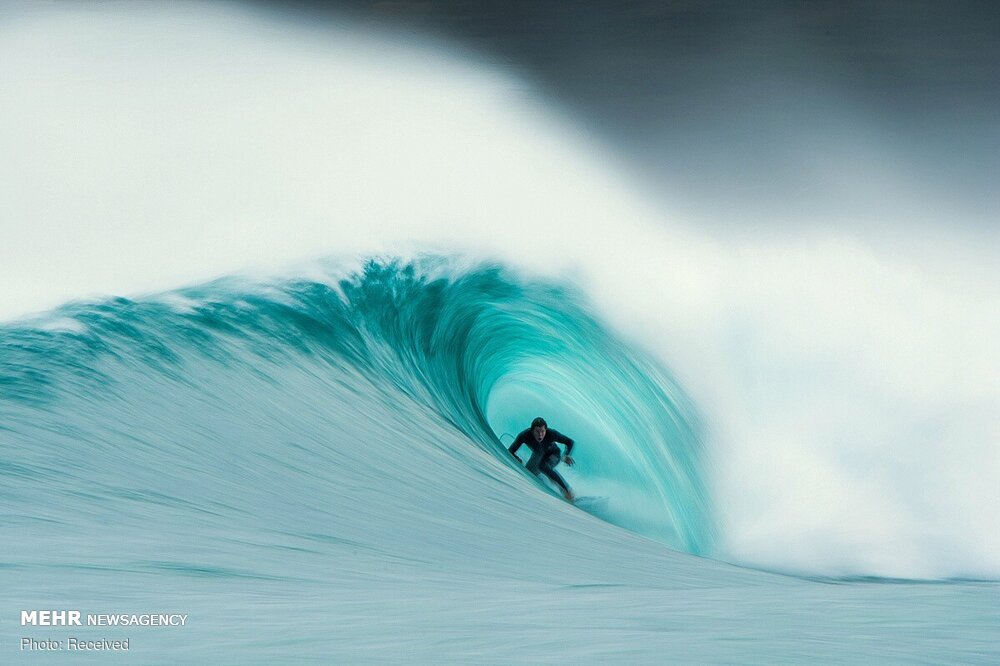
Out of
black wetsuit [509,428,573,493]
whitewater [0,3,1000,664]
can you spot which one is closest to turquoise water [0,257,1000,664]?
whitewater [0,3,1000,664]

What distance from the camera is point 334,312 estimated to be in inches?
221

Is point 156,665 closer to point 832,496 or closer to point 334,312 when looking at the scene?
point 334,312

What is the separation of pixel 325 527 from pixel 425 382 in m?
2.62

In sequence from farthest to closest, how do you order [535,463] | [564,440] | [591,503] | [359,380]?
[591,503] → [535,463] → [564,440] → [359,380]

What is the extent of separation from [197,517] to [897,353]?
21.5 feet

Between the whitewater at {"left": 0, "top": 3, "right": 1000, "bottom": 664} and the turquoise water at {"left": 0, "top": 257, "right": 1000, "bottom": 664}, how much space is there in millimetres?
16

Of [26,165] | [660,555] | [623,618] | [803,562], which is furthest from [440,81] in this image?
[623,618]

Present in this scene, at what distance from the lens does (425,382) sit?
577cm

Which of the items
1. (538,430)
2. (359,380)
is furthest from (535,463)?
(359,380)

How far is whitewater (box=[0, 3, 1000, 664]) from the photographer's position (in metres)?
2.48

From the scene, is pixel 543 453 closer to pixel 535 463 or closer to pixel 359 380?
pixel 535 463

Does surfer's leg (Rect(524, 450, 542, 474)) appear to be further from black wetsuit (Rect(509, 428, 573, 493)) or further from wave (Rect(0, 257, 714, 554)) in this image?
wave (Rect(0, 257, 714, 554))

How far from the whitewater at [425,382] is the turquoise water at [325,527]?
0.05ft

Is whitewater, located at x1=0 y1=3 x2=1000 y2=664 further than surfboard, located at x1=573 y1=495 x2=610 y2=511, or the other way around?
surfboard, located at x1=573 y1=495 x2=610 y2=511
